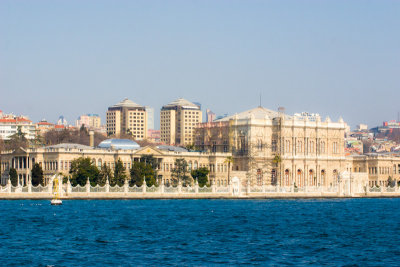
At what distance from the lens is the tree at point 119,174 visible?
97.9 meters

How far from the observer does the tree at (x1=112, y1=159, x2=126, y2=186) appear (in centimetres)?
9789

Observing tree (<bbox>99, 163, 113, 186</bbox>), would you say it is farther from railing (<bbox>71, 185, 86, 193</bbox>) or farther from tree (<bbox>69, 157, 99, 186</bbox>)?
railing (<bbox>71, 185, 86, 193</bbox>)

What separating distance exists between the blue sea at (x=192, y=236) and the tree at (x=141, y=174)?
60.1ft

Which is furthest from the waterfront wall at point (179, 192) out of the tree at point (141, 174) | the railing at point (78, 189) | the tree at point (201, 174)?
Result: the tree at point (201, 174)

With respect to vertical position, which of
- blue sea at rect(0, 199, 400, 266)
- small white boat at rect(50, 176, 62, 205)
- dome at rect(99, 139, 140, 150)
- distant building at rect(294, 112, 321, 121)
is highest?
distant building at rect(294, 112, 321, 121)

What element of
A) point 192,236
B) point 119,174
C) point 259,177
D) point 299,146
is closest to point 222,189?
point 119,174

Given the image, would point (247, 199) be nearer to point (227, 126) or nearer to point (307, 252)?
point (227, 126)

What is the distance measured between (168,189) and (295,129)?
33.1 m

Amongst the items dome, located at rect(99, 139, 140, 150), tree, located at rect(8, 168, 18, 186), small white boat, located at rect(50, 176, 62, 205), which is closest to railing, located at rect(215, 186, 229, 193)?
small white boat, located at rect(50, 176, 62, 205)

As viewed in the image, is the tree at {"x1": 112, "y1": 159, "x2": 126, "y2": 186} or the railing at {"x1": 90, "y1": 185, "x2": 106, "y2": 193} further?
the tree at {"x1": 112, "y1": 159, "x2": 126, "y2": 186}

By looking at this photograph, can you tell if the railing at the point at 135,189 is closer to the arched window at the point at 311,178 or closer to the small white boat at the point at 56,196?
the small white boat at the point at 56,196

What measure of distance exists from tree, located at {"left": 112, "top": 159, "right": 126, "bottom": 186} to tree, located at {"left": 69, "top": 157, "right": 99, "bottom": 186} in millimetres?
2350

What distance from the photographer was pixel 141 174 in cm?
9956

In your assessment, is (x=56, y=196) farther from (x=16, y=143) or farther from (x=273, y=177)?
(x=16, y=143)
